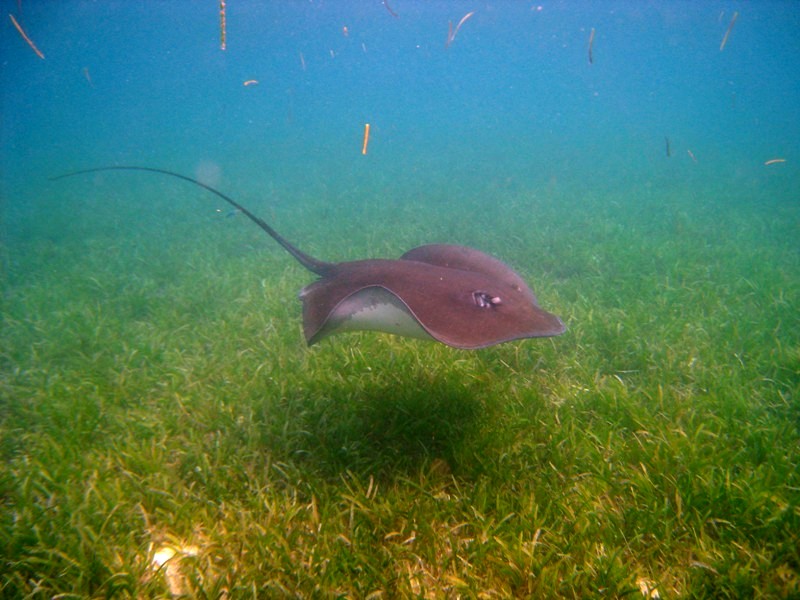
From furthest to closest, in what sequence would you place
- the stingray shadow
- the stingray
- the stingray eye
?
1. the stingray shadow
2. the stingray eye
3. the stingray

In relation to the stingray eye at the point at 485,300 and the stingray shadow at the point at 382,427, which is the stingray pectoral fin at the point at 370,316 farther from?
the stingray shadow at the point at 382,427

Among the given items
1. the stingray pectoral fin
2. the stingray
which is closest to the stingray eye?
the stingray

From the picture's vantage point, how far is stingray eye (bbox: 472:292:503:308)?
2492mm

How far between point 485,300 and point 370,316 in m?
0.76

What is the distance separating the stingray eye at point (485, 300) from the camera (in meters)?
2.49

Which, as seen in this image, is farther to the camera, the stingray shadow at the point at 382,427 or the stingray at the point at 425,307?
the stingray shadow at the point at 382,427

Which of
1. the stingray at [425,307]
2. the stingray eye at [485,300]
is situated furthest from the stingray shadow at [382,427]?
the stingray eye at [485,300]

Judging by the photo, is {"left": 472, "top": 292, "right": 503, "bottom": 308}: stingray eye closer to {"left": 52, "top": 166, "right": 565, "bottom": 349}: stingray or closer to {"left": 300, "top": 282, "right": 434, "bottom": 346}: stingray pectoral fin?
{"left": 52, "top": 166, "right": 565, "bottom": 349}: stingray

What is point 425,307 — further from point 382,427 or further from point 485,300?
point 382,427

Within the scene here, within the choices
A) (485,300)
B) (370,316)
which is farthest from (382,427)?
(485,300)

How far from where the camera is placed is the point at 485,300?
2.53 meters

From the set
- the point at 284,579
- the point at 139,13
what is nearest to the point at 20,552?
the point at 284,579

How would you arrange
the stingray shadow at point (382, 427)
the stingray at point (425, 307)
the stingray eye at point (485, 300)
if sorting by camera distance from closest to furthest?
the stingray at point (425, 307) → the stingray eye at point (485, 300) → the stingray shadow at point (382, 427)

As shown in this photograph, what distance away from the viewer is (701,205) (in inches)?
479
